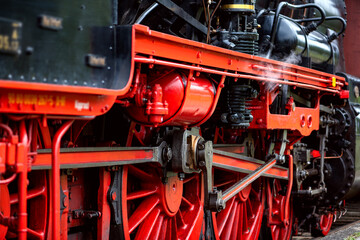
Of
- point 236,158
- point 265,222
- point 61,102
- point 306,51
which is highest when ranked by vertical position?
point 306,51

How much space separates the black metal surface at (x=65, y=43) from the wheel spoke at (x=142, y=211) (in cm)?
151

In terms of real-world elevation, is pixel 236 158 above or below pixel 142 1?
below

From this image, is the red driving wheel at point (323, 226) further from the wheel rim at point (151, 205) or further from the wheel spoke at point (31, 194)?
the wheel spoke at point (31, 194)

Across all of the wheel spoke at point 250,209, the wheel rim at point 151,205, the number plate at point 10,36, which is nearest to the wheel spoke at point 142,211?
the wheel rim at point 151,205

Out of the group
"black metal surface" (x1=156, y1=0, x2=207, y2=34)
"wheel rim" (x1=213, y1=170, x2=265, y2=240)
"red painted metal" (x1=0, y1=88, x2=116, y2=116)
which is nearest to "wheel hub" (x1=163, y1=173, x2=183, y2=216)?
"wheel rim" (x1=213, y1=170, x2=265, y2=240)

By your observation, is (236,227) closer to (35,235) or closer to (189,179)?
(189,179)

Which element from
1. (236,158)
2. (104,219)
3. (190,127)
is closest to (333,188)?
(236,158)

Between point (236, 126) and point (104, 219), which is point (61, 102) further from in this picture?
point (236, 126)

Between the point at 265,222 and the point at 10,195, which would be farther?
the point at 265,222

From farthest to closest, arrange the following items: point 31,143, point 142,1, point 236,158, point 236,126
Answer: point 236,158 < point 236,126 < point 142,1 < point 31,143

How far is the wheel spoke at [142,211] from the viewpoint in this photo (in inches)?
165

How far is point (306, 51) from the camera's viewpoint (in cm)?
619

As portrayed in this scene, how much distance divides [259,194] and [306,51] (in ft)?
5.10

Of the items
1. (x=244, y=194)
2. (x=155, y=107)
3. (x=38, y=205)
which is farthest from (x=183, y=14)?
(x=244, y=194)
